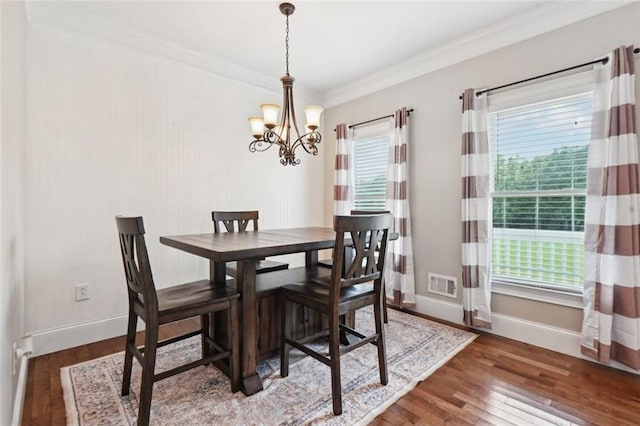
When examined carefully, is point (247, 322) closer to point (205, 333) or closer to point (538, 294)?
point (205, 333)

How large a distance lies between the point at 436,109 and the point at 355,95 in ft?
3.76

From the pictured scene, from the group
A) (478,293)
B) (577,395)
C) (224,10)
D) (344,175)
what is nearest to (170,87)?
(224,10)

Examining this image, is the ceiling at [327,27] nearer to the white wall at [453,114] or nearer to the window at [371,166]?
the white wall at [453,114]

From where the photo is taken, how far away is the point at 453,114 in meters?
2.89

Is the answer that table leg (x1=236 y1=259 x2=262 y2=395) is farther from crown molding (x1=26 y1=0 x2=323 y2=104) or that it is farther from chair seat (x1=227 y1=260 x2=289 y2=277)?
crown molding (x1=26 y1=0 x2=323 y2=104)

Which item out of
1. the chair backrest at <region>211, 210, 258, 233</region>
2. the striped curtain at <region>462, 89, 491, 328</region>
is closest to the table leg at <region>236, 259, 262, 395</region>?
the chair backrest at <region>211, 210, 258, 233</region>

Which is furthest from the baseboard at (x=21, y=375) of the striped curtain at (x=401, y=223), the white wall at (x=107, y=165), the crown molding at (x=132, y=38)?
the striped curtain at (x=401, y=223)

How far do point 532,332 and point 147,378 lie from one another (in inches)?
105

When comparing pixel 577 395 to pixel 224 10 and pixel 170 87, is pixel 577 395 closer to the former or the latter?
pixel 224 10

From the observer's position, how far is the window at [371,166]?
3564mm

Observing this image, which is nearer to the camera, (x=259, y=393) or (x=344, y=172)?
(x=259, y=393)

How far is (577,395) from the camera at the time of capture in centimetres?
177

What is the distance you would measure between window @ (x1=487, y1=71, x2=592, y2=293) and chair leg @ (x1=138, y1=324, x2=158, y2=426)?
8.49ft

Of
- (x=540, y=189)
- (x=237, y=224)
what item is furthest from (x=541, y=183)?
(x=237, y=224)
